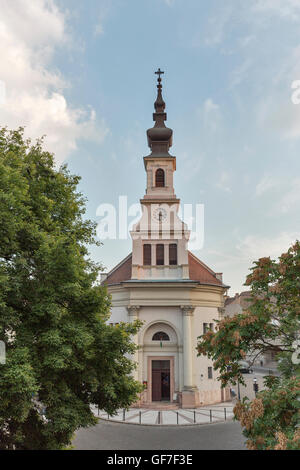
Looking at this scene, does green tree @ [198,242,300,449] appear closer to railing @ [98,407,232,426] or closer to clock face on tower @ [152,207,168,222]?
railing @ [98,407,232,426]

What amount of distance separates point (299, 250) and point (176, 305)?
21.3 metres

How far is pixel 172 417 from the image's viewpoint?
79.4ft

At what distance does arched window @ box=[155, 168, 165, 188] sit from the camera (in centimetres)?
3412

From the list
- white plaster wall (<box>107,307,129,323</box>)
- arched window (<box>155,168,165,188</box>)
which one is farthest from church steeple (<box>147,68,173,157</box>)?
white plaster wall (<box>107,307,129,323</box>)

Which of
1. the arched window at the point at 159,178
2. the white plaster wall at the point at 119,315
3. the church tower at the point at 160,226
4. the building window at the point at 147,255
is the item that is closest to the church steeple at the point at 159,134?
the church tower at the point at 160,226

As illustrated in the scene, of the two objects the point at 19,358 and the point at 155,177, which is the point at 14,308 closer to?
the point at 19,358

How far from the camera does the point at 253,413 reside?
251 inches

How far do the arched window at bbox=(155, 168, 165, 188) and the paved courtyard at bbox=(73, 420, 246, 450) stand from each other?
21143 millimetres

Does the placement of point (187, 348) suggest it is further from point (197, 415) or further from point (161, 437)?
point (161, 437)

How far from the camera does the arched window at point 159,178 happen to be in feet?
112

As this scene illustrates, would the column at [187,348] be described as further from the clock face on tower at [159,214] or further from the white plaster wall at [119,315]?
the clock face on tower at [159,214]
